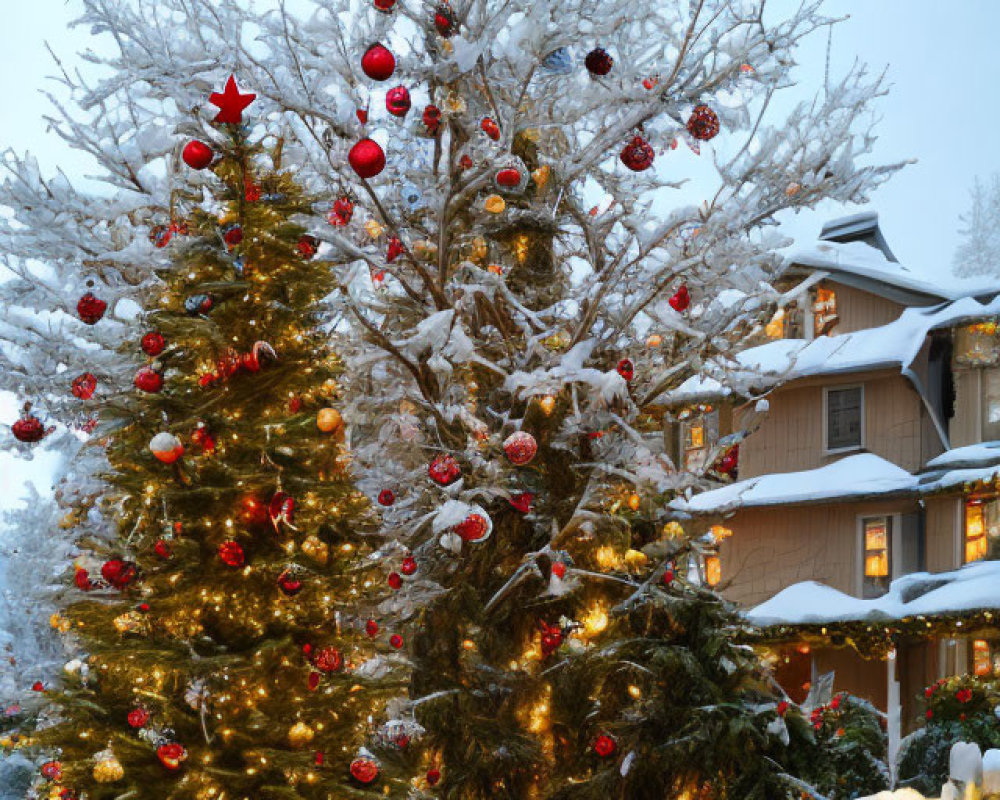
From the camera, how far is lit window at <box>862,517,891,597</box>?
63.5 ft

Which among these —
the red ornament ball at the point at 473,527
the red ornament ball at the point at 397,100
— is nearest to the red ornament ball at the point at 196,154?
the red ornament ball at the point at 397,100

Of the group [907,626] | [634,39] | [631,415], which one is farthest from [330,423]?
[907,626]

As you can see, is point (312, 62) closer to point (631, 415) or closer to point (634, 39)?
point (634, 39)

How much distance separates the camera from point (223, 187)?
8.43 metres

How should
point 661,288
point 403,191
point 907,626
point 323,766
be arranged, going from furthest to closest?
point 907,626 < point 403,191 < point 661,288 < point 323,766

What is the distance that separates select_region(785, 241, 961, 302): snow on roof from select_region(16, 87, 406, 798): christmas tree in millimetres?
12901

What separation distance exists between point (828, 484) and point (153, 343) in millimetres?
14602

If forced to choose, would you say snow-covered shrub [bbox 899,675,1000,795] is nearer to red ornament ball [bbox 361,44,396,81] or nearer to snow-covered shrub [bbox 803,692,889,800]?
snow-covered shrub [bbox 803,692,889,800]

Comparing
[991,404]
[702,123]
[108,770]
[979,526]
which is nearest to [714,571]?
[979,526]

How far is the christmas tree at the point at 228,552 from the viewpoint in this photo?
23.1ft

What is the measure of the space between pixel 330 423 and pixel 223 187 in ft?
7.02

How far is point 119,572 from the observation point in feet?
23.6

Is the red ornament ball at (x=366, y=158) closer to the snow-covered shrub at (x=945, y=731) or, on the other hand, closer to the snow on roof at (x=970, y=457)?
the snow-covered shrub at (x=945, y=731)

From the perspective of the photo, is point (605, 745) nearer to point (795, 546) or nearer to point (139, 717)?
point (139, 717)
